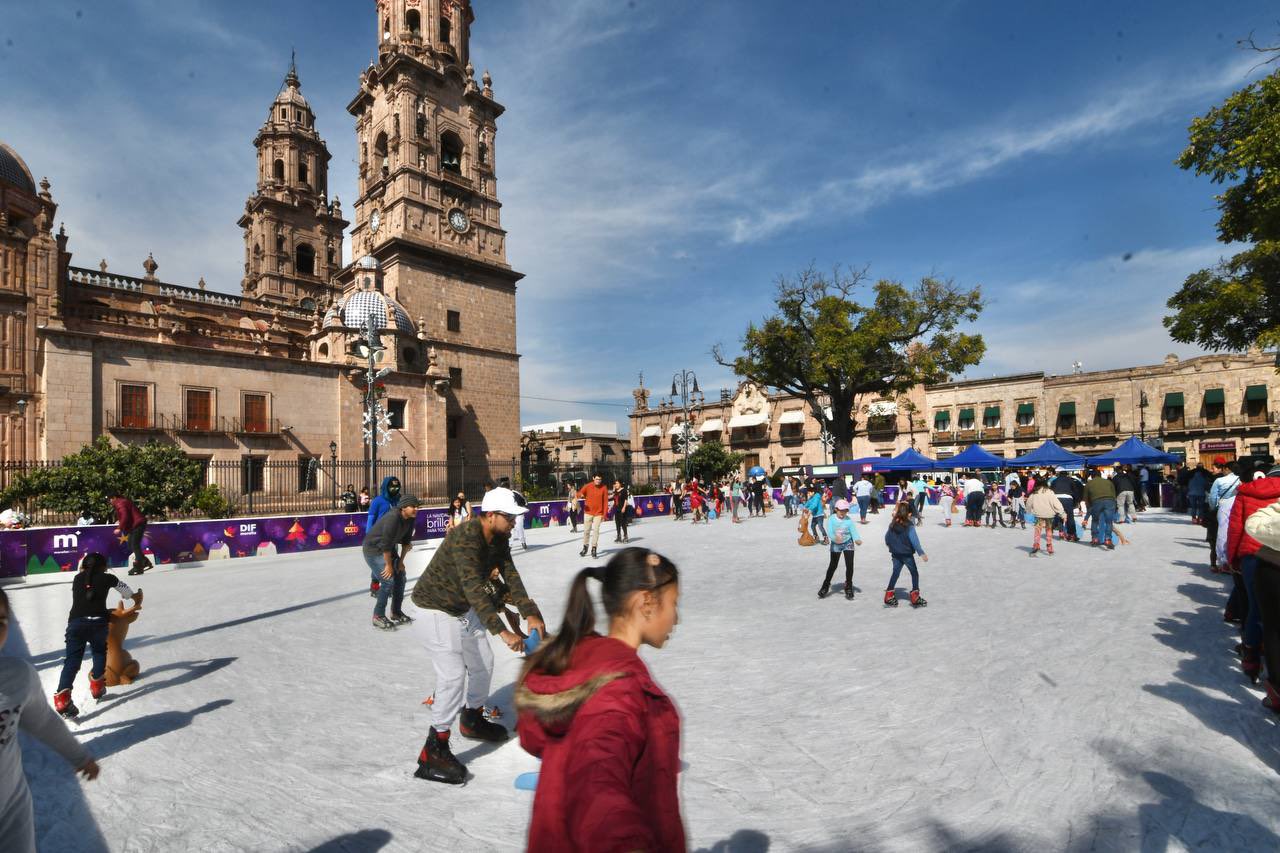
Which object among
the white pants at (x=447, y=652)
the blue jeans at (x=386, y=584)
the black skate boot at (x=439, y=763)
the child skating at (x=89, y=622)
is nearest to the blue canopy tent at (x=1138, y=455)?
the blue jeans at (x=386, y=584)

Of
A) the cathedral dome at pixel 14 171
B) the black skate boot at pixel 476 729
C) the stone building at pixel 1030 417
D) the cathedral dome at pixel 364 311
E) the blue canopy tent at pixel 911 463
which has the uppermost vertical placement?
the cathedral dome at pixel 14 171

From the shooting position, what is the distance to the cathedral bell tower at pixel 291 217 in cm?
4072

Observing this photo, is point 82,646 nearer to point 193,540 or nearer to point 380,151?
point 193,540

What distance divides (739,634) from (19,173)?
35.1 meters

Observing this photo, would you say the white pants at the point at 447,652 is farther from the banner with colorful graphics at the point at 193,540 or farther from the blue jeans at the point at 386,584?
the banner with colorful graphics at the point at 193,540

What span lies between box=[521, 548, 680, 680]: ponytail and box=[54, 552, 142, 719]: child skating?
523 cm

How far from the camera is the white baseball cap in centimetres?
409

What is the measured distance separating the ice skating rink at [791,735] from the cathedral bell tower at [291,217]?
125 feet

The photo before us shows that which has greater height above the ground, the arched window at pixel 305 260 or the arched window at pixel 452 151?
the arched window at pixel 452 151

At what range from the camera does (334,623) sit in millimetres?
7781

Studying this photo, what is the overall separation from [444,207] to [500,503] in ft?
109

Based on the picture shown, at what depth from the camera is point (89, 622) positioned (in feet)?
16.7

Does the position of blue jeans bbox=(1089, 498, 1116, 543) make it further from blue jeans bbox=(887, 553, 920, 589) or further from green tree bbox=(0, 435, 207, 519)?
green tree bbox=(0, 435, 207, 519)

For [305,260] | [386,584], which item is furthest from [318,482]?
[305,260]
